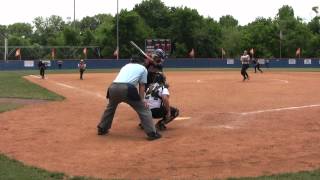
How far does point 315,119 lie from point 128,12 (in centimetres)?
7468

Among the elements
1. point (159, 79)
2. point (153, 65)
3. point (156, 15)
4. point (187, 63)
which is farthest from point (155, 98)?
point (156, 15)

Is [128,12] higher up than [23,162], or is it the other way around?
[128,12]

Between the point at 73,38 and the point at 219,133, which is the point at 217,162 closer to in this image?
the point at 219,133

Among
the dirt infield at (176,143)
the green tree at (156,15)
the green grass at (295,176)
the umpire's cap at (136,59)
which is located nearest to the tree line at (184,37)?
the green tree at (156,15)

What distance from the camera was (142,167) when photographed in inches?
301

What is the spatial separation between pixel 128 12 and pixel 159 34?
6.55 metres

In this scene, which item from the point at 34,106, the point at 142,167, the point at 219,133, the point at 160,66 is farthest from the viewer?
the point at 34,106

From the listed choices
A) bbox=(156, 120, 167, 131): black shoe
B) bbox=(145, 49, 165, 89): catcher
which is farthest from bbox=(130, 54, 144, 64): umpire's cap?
bbox=(156, 120, 167, 131): black shoe

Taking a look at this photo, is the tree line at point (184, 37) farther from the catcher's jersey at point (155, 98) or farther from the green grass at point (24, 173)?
the green grass at point (24, 173)

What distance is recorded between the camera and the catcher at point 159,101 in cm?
1079

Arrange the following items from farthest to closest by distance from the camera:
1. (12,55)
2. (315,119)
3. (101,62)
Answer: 1. (12,55)
2. (101,62)
3. (315,119)

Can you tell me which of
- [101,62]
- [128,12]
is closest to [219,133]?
[101,62]

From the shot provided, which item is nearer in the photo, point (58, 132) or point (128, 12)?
point (58, 132)

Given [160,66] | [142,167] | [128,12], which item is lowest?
[142,167]
